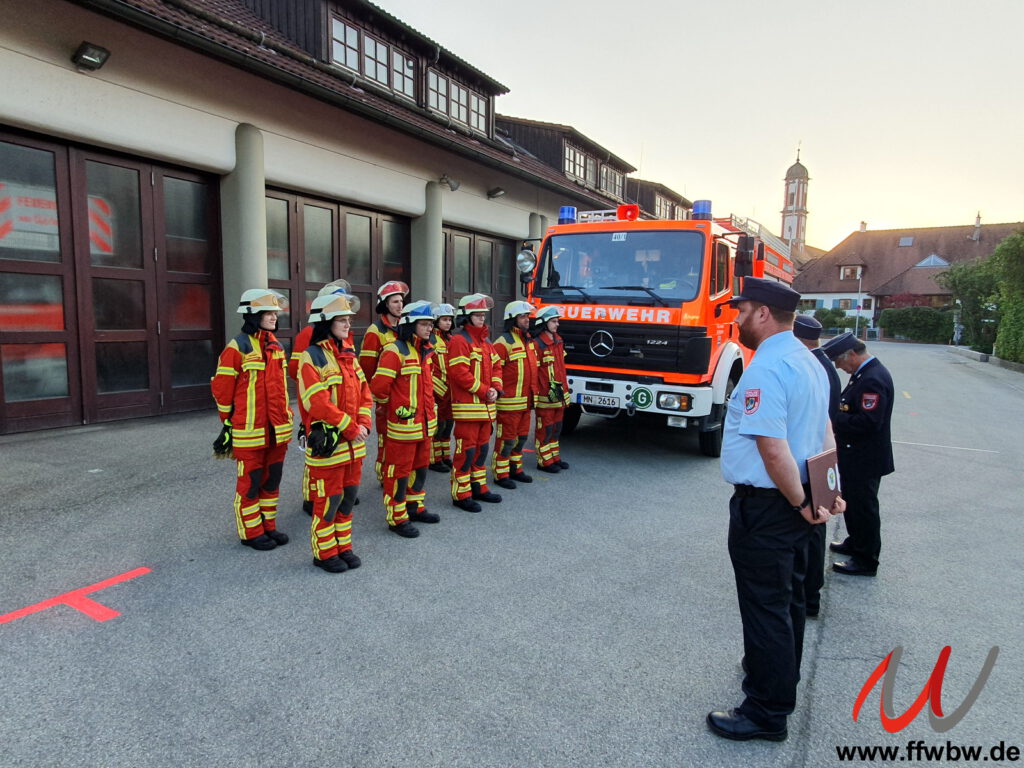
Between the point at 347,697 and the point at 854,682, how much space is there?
2.46m

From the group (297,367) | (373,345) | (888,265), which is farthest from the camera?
(888,265)

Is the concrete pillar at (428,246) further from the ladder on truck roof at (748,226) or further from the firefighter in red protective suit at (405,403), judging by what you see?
the firefighter in red protective suit at (405,403)

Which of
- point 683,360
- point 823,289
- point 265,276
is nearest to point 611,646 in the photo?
point 683,360

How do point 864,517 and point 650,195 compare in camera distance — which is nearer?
point 864,517

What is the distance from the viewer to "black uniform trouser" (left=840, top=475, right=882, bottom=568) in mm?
4309

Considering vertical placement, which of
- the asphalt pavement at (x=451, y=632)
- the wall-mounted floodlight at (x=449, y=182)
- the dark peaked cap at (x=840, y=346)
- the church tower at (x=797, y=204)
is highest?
the church tower at (x=797, y=204)

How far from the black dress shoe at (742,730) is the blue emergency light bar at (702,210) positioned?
19.3 ft

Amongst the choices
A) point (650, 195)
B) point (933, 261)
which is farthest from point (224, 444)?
point (933, 261)

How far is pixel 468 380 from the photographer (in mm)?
5387

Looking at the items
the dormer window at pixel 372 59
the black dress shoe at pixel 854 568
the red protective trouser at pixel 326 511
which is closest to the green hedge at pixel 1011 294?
the dormer window at pixel 372 59

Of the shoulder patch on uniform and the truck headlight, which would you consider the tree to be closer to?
the truck headlight

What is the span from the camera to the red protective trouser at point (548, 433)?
683cm

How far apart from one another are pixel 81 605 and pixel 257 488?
1228 mm

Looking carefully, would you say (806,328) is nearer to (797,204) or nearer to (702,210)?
(702,210)
